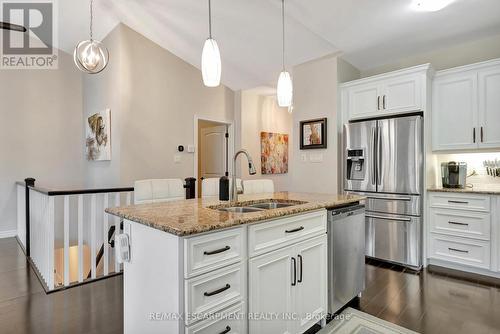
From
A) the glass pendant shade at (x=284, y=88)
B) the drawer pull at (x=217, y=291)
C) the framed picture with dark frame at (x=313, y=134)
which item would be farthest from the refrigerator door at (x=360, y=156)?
the drawer pull at (x=217, y=291)

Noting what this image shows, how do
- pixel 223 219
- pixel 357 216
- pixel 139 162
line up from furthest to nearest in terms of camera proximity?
pixel 139 162
pixel 357 216
pixel 223 219

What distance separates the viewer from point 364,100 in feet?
11.6

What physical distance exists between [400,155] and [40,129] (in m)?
5.54

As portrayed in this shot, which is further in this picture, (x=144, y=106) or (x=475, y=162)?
(x=144, y=106)

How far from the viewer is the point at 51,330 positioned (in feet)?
6.34

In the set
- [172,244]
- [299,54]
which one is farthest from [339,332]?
[299,54]

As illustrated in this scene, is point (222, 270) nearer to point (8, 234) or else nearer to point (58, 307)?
point (58, 307)

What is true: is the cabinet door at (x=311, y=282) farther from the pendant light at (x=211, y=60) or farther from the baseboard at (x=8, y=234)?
the baseboard at (x=8, y=234)

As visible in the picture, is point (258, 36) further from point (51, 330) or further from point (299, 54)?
point (51, 330)

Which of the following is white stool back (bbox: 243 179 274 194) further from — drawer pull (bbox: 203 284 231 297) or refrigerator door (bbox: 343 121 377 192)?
drawer pull (bbox: 203 284 231 297)

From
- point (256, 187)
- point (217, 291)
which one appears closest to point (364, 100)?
point (256, 187)

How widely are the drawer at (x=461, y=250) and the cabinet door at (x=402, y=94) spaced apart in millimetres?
1506

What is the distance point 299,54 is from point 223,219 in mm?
3220

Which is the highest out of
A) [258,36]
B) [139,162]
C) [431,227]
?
[258,36]
